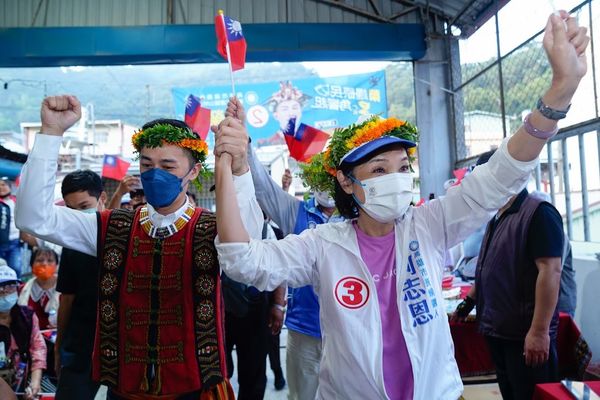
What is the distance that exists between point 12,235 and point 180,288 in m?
5.65

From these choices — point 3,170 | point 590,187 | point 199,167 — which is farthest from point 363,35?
point 3,170

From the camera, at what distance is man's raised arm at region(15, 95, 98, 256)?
4.54 feet

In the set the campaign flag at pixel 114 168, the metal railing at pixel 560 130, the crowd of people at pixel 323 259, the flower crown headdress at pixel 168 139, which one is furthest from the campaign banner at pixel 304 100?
the flower crown headdress at pixel 168 139

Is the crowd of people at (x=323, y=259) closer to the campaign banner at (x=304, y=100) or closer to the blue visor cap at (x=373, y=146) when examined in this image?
the blue visor cap at (x=373, y=146)

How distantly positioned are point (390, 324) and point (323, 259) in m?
0.28

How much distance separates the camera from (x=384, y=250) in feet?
4.76

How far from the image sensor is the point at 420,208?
152cm

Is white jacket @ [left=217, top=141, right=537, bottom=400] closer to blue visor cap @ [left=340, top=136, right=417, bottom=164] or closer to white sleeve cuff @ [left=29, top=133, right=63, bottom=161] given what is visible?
blue visor cap @ [left=340, top=136, right=417, bottom=164]

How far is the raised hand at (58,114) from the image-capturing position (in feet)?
4.70

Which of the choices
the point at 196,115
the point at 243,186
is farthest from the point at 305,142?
the point at 243,186

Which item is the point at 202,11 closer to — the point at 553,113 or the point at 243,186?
the point at 243,186

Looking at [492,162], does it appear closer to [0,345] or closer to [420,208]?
[420,208]

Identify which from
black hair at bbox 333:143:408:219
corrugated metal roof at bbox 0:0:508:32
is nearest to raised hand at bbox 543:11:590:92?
black hair at bbox 333:143:408:219

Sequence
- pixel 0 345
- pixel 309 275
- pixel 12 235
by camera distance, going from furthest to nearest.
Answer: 1. pixel 12 235
2. pixel 0 345
3. pixel 309 275
